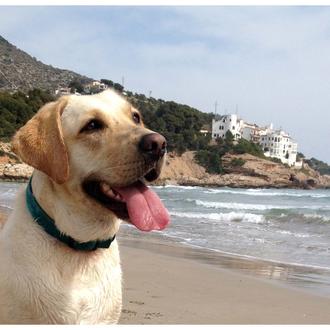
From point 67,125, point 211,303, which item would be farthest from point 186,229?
point 67,125

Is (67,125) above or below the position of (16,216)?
above

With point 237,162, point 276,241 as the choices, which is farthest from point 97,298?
point 237,162

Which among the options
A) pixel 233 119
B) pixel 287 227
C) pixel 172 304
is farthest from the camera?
pixel 233 119

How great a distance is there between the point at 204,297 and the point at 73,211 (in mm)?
4462

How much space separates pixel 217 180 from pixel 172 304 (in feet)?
296

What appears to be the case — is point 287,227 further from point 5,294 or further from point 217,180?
point 217,180

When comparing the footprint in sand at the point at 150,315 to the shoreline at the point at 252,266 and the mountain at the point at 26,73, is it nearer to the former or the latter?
the shoreline at the point at 252,266

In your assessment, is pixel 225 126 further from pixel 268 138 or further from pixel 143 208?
pixel 143 208

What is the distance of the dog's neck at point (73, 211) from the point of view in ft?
9.70

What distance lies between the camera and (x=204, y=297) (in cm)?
705

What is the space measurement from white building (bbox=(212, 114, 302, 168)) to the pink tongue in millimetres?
117745

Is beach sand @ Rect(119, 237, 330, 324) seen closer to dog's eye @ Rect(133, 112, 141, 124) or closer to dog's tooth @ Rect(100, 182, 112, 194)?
dog's eye @ Rect(133, 112, 141, 124)

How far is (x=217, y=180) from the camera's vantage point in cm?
9619

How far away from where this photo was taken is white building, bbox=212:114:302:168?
401ft
